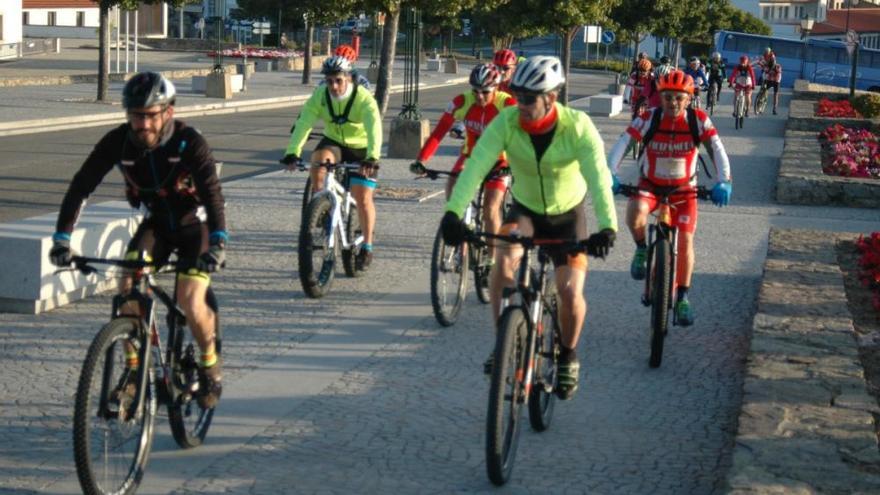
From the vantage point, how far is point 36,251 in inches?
379

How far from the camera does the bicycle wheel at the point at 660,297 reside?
8.70 meters

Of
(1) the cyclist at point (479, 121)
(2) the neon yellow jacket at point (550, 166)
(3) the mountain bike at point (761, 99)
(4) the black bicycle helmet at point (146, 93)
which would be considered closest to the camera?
(4) the black bicycle helmet at point (146, 93)

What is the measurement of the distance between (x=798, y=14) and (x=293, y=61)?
346 feet

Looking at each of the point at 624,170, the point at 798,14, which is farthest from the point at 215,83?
the point at 798,14

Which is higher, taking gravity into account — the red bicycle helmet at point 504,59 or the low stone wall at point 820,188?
the red bicycle helmet at point 504,59

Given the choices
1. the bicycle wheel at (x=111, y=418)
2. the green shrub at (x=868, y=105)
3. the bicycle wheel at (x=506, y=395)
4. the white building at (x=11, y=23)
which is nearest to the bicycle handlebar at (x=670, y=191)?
the bicycle wheel at (x=506, y=395)

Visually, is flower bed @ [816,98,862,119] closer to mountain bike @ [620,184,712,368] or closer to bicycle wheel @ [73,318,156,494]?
mountain bike @ [620,184,712,368]

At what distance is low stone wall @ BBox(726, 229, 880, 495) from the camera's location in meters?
5.75

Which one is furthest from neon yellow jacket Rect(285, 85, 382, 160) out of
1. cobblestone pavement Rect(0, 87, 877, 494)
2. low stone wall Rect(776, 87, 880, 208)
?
low stone wall Rect(776, 87, 880, 208)

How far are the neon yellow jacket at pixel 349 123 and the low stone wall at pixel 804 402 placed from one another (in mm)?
3045

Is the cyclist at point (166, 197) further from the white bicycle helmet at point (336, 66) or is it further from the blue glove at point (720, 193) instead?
the white bicycle helmet at point (336, 66)

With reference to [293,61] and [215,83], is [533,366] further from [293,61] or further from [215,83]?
[293,61]

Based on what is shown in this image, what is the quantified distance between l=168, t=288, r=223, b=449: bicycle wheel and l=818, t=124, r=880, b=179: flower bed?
52.1 ft

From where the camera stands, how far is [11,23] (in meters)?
63.7
